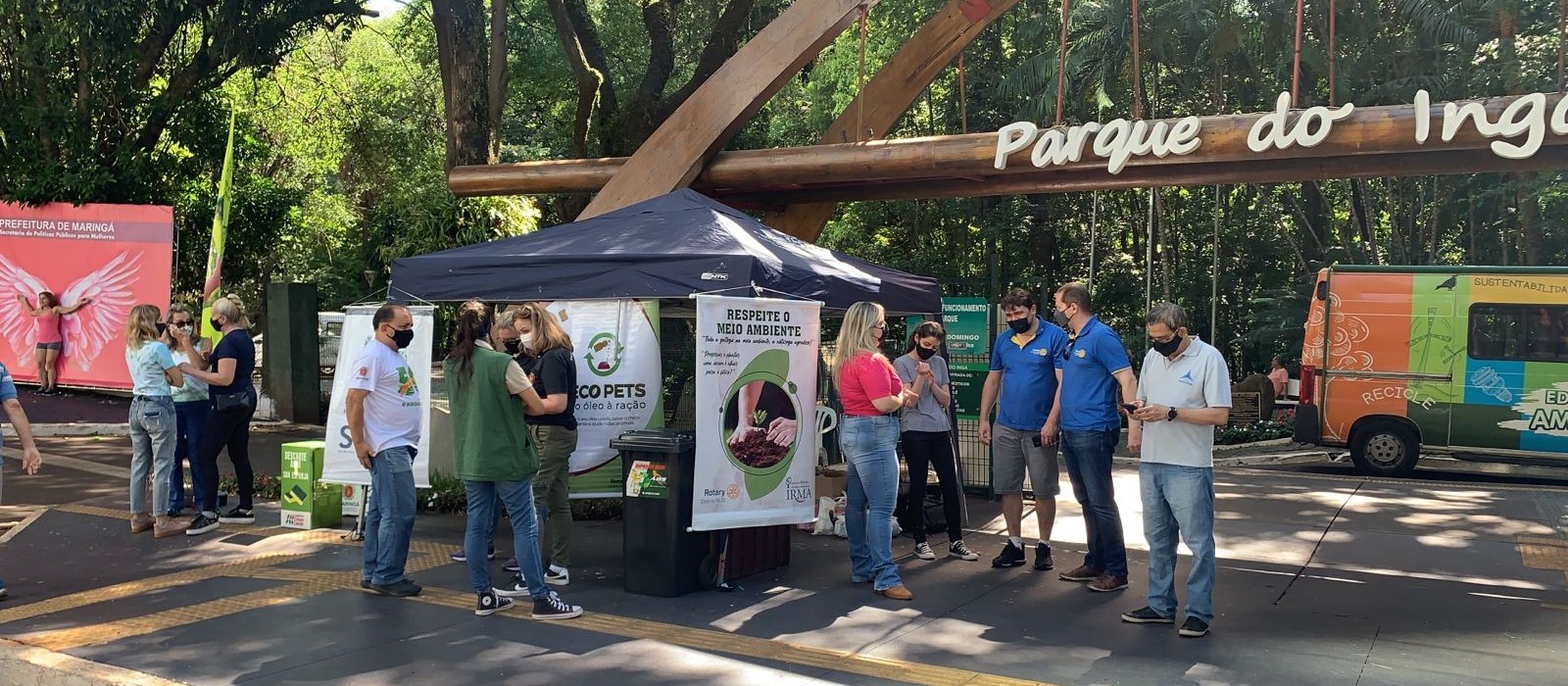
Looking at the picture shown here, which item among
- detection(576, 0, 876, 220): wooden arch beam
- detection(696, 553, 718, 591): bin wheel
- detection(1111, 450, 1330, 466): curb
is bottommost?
detection(1111, 450, 1330, 466): curb

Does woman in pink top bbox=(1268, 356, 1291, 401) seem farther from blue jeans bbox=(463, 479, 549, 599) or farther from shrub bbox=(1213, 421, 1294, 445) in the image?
blue jeans bbox=(463, 479, 549, 599)

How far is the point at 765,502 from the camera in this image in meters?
7.54

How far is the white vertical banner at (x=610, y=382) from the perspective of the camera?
8.48 m

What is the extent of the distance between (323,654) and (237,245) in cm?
1560

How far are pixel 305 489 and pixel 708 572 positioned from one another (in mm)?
3774

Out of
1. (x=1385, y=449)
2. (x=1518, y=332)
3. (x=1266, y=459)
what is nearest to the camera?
(x=1518, y=332)

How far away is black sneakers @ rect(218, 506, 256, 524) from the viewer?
9.58 m

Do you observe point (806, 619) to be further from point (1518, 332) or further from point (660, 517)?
point (1518, 332)

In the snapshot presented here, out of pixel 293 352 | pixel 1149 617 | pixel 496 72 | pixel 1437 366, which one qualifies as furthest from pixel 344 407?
pixel 1437 366

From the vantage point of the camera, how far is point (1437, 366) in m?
14.3

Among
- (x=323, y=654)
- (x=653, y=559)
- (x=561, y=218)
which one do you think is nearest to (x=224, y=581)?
(x=323, y=654)

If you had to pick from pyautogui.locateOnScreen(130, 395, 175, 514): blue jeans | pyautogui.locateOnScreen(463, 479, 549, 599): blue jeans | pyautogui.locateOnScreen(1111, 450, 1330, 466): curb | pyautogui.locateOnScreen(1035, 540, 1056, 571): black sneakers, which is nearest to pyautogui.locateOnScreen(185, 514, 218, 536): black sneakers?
pyautogui.locateOnScreen(130, 395, 175, 514): blue jeans

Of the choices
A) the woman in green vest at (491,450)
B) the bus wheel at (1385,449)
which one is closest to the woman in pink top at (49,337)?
the woman in green vest at (491,450)

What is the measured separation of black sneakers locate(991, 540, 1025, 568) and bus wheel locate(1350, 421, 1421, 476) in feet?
28.1
